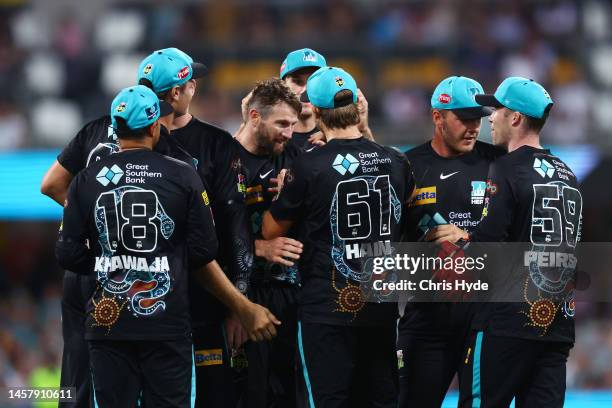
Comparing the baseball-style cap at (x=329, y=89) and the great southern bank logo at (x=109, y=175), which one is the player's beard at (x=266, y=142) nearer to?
the baseball-style cap at (x=329, y=89)

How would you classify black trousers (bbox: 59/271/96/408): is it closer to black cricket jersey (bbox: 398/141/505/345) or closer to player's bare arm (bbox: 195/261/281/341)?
player's bare arm (bbox: 195/261/281/341)

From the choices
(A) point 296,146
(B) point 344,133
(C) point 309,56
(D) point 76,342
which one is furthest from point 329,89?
(D) point 76,342

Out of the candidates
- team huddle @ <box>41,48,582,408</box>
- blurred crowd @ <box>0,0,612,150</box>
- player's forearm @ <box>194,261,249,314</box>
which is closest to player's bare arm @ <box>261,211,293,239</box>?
team huddle @ <box>41,48,582,408</box>

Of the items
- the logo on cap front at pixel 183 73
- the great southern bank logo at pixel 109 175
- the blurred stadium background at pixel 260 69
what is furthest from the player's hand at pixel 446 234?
the blurred stadium background at pixel 260 69

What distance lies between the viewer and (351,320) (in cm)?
589

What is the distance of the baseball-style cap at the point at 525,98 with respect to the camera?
19.7 ft

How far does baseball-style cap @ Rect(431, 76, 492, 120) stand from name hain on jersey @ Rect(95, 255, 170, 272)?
2.16 m

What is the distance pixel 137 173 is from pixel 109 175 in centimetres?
14

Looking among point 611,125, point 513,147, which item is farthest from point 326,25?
point 513,147

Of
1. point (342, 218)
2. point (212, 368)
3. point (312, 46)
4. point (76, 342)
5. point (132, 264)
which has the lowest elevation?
point (212, 368)

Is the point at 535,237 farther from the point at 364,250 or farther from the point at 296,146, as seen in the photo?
the point at 296,146

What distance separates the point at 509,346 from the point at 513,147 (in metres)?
1.11

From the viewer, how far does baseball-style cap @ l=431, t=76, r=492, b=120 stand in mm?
6656

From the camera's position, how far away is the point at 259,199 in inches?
261
